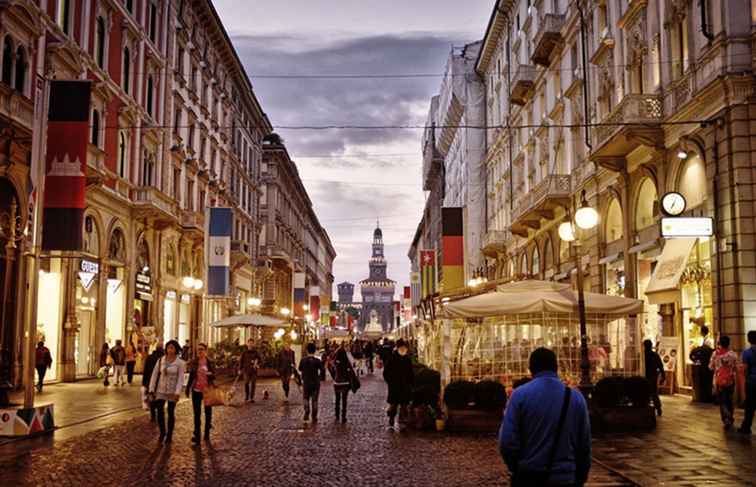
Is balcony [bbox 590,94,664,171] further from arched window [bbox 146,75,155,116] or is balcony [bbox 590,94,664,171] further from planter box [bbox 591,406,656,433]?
arched window [bbox 146,75,155,116]

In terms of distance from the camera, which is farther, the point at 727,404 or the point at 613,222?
the point at 613,222

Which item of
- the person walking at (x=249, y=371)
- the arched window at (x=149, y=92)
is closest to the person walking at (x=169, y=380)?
the person walking at (x=249, y=371)

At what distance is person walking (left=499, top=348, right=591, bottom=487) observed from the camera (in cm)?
511

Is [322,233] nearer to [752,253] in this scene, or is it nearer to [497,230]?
[497,230]

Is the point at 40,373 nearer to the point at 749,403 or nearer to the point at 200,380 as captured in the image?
the point at 200,380

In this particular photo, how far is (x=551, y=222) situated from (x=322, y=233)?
10072cm

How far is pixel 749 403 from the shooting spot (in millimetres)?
13938

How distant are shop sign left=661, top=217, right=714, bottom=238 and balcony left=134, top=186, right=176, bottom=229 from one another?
2240 cm

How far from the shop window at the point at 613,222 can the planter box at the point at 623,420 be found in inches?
535

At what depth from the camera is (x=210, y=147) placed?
166 feet

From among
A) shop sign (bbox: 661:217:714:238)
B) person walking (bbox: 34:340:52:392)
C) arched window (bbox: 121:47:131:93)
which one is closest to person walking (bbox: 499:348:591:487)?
shop sign (bbox: 661:217:714:238)

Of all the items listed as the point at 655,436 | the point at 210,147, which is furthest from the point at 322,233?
the point at 655,436

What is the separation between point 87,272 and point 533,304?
18801 mm

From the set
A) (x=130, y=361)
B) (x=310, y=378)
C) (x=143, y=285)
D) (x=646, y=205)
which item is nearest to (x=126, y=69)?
(x=143, y=285)
